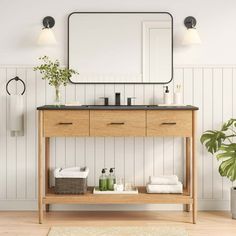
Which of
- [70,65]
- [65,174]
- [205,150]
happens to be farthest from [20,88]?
[205,150]

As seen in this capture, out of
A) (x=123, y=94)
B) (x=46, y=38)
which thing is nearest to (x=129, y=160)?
(x=123, y=94)

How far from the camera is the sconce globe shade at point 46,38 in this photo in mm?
4316

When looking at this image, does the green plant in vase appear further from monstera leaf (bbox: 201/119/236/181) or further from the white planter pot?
the white planter pot

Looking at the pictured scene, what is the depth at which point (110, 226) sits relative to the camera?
391cm

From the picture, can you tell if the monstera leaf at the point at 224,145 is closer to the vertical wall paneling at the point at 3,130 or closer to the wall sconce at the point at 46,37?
the wall sconce at the point at 46,37

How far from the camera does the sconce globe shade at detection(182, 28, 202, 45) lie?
4.32 meters

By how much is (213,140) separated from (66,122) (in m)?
1.26

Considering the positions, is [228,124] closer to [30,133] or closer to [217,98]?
[217,98]

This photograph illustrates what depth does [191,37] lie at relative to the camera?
432cm

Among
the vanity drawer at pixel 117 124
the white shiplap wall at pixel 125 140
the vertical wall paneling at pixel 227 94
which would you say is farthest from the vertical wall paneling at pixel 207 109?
the vanity drawer at pixel 117 124

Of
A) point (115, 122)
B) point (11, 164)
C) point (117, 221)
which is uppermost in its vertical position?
point (115, 122)

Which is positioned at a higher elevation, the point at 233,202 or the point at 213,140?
the point at 213,140

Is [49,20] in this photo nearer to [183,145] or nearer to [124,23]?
[124,23]

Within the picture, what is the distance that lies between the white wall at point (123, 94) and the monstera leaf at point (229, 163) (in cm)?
40
